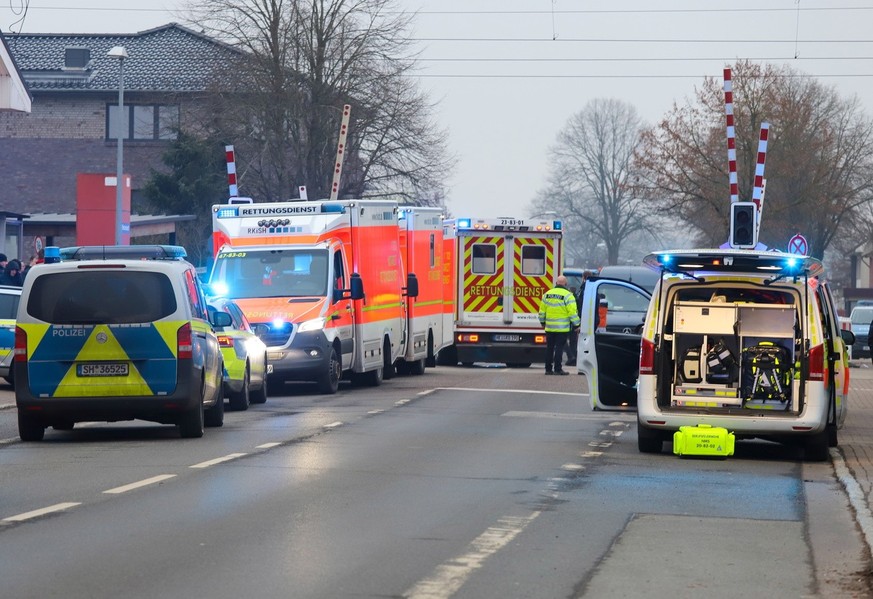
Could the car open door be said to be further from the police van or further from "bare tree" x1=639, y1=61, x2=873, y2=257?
"bare tree" x1=639, y1=61, x2=873, y2=257

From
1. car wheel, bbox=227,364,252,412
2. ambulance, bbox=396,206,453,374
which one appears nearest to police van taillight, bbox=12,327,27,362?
car wheel, bbox=227,364,252,412

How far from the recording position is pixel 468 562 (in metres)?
8.83

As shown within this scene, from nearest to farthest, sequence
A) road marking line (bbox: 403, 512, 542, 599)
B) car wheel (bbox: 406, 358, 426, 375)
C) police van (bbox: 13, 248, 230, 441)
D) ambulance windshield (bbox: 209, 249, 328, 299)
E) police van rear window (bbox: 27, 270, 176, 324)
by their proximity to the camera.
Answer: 1. road marking line (bbox: 403, 512, 542, 599)
2. police van (bbox: 13, 248, 230, 441)
3. police van rear window (bbox: 27, 270, 176, 324)
4. ambulance windshield (bbox: 209, 249, 328, 299)
5. car wheel (bbox: 406, 358, 426, 375)

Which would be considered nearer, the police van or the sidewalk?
the sidewalk

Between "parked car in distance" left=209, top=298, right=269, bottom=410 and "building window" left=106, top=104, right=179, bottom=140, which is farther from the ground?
"building window" left=106, top=104, right=179, bottom=140

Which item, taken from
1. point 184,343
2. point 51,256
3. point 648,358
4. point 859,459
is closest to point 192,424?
point 184,343

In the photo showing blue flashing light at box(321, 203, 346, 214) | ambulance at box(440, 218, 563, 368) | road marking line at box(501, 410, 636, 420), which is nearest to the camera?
road marking line at box(501, 410, 636, 420)

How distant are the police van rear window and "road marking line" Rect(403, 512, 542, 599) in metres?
6.46

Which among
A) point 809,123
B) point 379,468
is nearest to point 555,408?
point 379,468

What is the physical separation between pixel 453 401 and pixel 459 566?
1416 centimetres

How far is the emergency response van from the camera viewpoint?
583 inches

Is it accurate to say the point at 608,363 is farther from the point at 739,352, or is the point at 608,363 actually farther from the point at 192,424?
the point at 192,424

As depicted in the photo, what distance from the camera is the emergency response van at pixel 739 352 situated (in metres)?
14.8

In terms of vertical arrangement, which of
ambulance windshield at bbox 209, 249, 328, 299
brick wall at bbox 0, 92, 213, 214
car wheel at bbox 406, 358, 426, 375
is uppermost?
brick wall at bbox 0, 92, 213, 214
